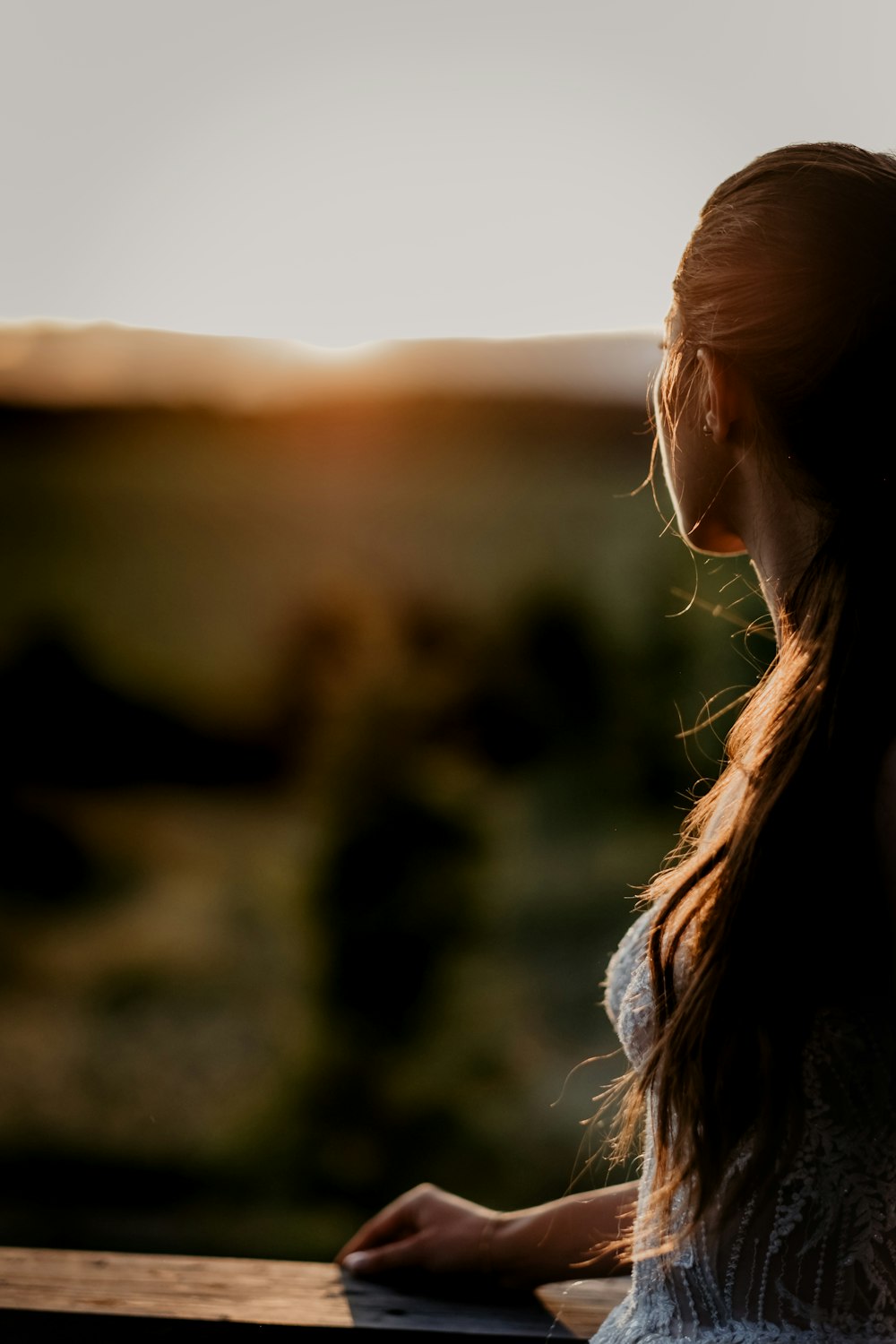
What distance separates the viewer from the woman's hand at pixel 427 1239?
1092 mm

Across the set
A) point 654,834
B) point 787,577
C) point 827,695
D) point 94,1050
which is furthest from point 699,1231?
point 94,1050

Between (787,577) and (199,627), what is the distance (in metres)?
3.10

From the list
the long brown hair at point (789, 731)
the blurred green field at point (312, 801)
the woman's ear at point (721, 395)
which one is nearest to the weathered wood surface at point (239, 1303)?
the long brown hair at point (789, 731)

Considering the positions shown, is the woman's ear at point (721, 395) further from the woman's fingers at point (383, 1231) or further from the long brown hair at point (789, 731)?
the woman's fingers at point (383, 1231)

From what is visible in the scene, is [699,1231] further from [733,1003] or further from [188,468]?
[188,468]

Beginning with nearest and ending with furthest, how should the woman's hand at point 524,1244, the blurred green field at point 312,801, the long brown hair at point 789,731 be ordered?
the long brown hair at point 789,731, the woman's hand at point 524,1244, the blurred green field at point 312,801

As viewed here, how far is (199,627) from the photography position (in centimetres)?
388

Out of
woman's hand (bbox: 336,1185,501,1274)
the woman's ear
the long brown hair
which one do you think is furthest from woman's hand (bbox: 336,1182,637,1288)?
the woman's ear

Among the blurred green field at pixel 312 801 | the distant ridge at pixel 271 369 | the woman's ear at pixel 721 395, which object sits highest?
the distant ridge at pixel 271 369

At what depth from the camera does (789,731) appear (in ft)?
2.84

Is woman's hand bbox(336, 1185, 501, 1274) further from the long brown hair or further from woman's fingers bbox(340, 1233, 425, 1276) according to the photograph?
the long brown hair

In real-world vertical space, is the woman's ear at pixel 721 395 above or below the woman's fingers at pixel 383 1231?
above

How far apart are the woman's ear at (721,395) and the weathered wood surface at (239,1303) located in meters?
0.81

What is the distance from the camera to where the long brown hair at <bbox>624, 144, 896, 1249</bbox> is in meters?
0.84
